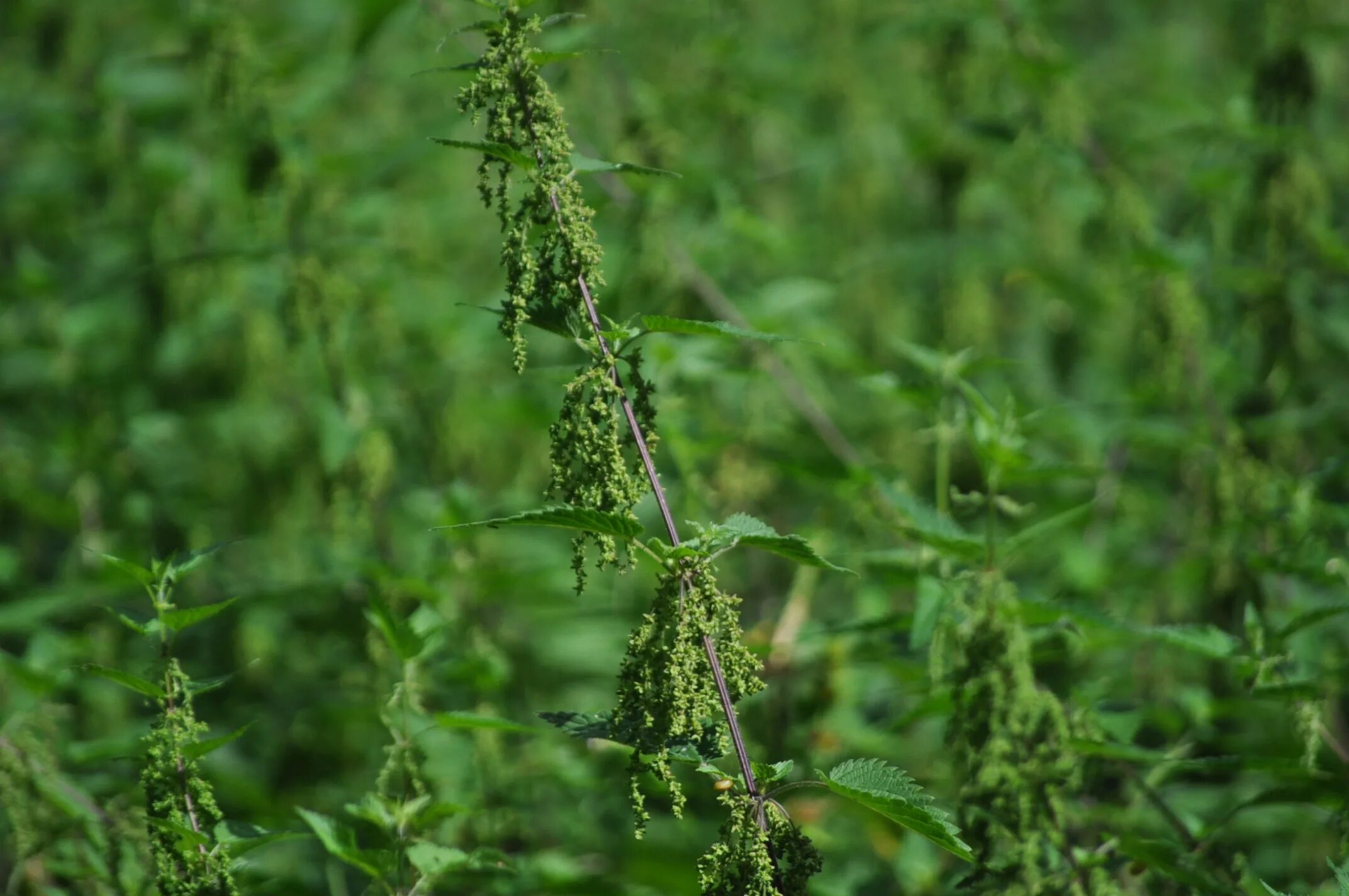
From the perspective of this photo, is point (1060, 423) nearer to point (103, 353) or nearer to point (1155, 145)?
point (1155, 145)

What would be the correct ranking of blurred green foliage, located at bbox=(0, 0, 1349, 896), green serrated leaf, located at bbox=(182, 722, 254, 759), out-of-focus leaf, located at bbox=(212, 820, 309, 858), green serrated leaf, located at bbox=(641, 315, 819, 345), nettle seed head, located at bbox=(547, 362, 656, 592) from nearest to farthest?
green serrated leaf, located at bbox=(641, 315, 819, 345)
nettle seed head, located at bbox=(547, 362, 656, 592)
green serrated leaf, located at bbox=(182, 722, 254, 759)
out-of-focus leaf, located at bbox=(212, 820, 309, 858)
blurred green foliage, located at bbox=(0, 0, 1349, 896)

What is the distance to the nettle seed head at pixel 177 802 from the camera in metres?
2.00

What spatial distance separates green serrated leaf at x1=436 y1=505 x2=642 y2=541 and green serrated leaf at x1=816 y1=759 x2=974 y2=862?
0.52 m

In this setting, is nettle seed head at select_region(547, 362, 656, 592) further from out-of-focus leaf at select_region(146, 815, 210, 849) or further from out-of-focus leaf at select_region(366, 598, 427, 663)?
out-of-focus leaf at select_region(146, 815, 210, 849)

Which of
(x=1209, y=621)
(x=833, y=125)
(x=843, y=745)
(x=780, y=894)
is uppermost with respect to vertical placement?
(x=833, y=125)

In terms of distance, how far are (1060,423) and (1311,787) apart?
1.85m

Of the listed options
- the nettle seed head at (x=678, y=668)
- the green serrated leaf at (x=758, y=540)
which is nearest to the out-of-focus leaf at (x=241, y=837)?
the nettle seed head at (x=678, y=668)

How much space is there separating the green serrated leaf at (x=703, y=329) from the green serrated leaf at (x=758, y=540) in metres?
0.29

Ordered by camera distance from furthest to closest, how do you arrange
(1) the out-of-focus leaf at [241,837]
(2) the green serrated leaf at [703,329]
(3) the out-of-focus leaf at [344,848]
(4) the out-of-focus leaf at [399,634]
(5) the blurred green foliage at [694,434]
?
(5) the blurred green foliage at [694,434], (4) the out-of-focus leaf at [399,634], (3) the out-of-focus leaf at [344,848], (1) the out-of-focus leaf at [241,837], (2) the green serrated leaf at [703,329]

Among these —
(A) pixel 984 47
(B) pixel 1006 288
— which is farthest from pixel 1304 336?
(B) pixel 1006 288

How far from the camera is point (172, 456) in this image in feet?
17.3

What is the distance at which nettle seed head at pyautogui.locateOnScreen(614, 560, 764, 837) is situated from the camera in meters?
1.74

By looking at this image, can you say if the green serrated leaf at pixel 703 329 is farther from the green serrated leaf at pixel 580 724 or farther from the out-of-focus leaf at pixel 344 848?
the out-of-focus leaf at pixel 344 848

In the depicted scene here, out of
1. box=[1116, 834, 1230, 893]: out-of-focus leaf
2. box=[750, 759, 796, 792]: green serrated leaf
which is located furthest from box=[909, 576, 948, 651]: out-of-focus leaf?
box=[750, 759, 796, 792]: green serrated leaf
